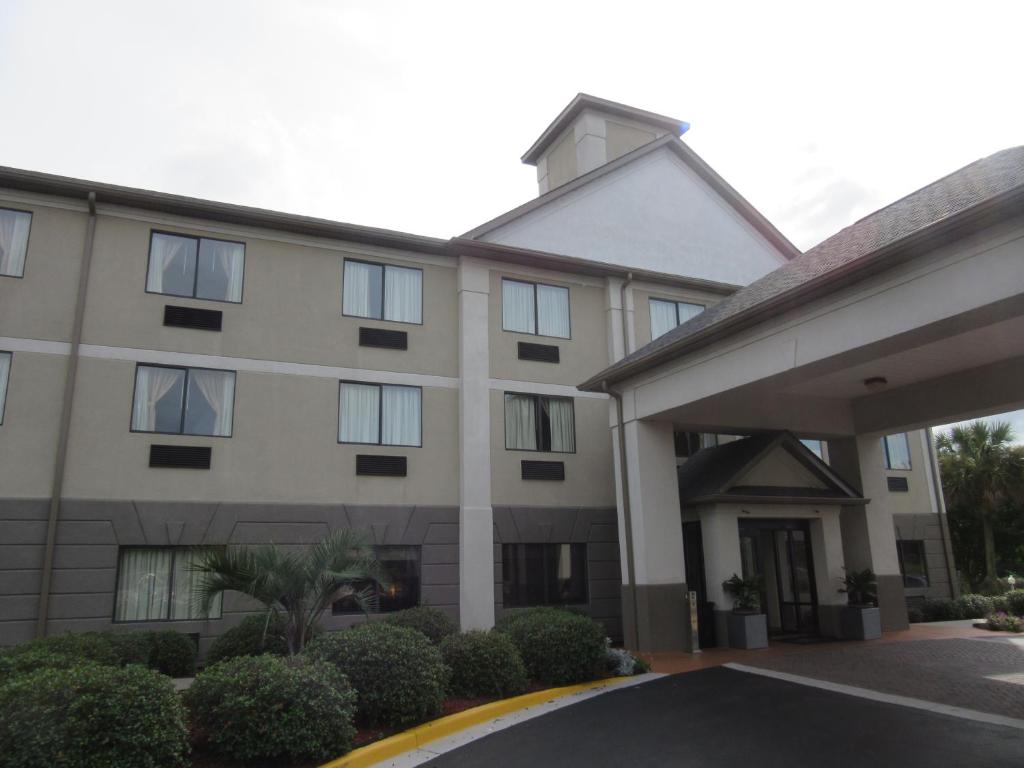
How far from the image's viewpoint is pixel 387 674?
9242mm

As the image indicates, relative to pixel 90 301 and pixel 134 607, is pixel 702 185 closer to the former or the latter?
pixel 90 301

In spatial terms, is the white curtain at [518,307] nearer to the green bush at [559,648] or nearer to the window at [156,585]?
the green bush at [559,648]

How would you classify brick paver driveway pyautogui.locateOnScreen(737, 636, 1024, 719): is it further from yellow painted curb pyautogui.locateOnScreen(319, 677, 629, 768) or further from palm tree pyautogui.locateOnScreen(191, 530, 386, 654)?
palm tree pyautogui.locateOnScreen(191, 530, 386, 654)

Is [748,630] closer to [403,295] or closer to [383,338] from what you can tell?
[383,338]

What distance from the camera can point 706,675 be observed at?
12.5 meters

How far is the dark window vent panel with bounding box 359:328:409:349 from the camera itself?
17.7m

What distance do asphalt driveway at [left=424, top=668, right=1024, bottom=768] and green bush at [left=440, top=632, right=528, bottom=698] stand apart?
898mm

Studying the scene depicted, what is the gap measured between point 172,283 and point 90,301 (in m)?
1.58

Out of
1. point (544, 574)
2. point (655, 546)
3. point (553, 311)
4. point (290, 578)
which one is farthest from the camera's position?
point (553, 311)

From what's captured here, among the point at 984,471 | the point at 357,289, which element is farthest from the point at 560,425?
the point at 984,471

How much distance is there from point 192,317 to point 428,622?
8.00 metres

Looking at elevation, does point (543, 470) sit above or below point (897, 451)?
below

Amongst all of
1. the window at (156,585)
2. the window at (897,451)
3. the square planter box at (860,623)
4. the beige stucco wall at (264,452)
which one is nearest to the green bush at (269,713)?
the window at (156,585)

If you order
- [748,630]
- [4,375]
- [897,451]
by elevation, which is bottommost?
[748,630]
